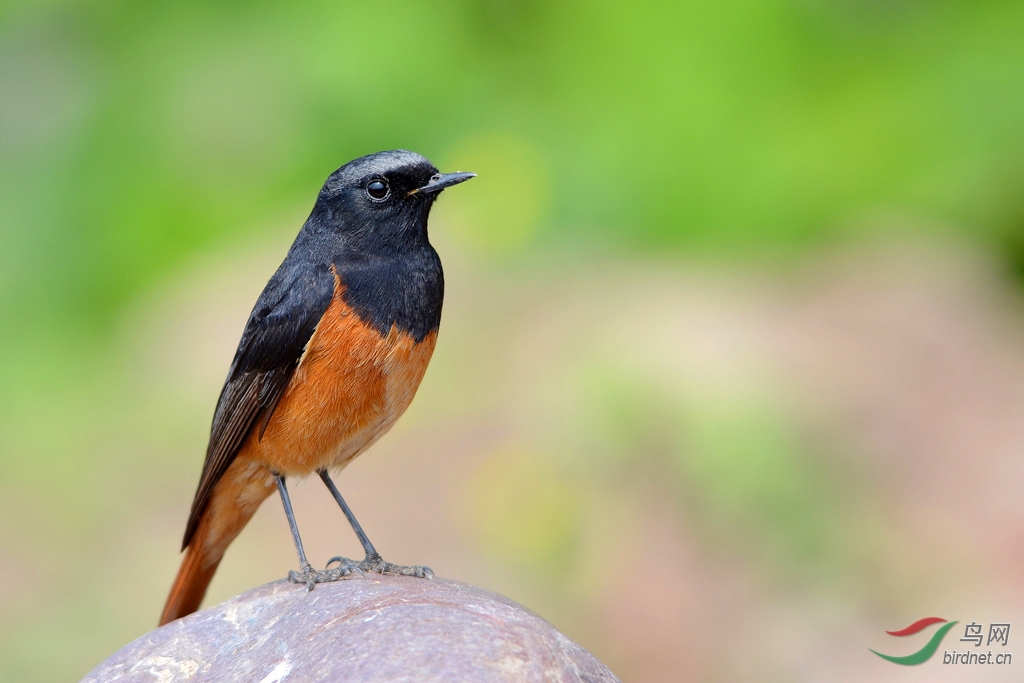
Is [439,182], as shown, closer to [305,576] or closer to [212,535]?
[305,576]

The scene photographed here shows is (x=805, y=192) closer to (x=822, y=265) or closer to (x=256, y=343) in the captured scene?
(x=822, y=265)

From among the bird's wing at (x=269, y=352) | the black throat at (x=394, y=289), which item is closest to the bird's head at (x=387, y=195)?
the black throat at (x=394, y=289)

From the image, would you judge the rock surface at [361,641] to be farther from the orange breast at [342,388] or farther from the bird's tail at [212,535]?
the bird's tail at [212,535]

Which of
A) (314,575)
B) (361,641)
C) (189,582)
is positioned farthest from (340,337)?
(189,582)

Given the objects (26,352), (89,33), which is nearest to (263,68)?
(89,33)

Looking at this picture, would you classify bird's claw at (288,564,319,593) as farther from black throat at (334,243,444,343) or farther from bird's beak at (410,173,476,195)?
bird's beak at (410,173,476,195)
